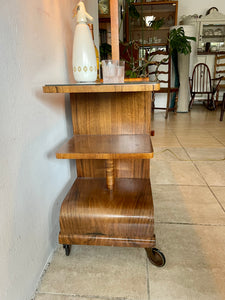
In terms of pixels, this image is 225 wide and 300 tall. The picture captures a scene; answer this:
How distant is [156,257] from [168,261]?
2.4 inches

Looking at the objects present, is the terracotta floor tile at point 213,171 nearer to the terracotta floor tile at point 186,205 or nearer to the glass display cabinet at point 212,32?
the terracotta floor tile at point 186,205

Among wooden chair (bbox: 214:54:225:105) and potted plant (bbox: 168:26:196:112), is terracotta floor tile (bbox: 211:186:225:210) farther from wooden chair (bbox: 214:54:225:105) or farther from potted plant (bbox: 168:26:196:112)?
wooden chair (bbox: 214:54:225:105)

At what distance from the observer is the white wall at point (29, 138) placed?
1.97 ft

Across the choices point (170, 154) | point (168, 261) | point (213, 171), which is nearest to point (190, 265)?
point (168, 261)

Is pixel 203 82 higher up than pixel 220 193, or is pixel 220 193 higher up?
pixel 203 82

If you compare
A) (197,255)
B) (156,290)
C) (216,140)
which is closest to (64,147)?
(156,290)

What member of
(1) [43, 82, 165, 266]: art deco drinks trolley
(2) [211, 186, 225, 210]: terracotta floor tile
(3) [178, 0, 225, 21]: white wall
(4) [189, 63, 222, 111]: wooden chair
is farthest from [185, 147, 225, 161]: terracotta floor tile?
(3) [178, 0, 225, 21]: white wall

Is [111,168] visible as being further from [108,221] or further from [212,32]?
[212,32]

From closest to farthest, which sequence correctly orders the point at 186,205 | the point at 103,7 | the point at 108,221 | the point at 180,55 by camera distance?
the point at 108,221 < the point at 186,205 < the point at 103,7 < the point at 180,55

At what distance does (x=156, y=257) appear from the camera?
893 mm

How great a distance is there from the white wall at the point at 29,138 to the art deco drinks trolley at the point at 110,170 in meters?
0.07

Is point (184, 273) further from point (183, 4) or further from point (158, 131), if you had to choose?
point (183, 4)

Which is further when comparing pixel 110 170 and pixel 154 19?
pixel 154 19

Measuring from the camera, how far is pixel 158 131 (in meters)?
2.97
